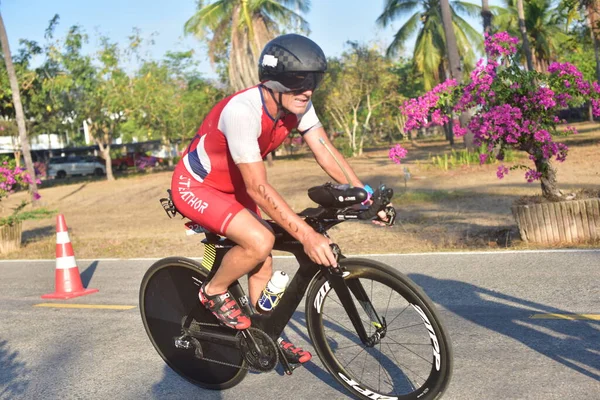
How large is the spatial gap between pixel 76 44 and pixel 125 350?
37.5 metres

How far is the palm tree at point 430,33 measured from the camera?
45406mm

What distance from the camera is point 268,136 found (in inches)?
153

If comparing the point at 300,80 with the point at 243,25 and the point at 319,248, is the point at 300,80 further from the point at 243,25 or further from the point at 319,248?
the point at 243,25

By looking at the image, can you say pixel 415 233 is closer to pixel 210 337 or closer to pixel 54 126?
pixel 210 337

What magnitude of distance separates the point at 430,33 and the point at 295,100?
44494mm

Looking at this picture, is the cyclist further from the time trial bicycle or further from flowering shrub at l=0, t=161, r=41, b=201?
flowering shrub at l=0, t=161, r=41, b=201

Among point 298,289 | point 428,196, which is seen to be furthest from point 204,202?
point 428,196

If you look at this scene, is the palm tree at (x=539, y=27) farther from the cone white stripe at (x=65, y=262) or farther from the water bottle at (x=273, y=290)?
the water bottle at (x=273, y=290)

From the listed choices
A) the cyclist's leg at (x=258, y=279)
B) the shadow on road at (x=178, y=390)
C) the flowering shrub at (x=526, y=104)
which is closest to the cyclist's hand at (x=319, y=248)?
the cyclist's leg at (x=258, y=279)

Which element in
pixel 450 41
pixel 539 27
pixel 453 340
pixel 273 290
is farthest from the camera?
pixel 539 27

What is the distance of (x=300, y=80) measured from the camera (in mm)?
3625

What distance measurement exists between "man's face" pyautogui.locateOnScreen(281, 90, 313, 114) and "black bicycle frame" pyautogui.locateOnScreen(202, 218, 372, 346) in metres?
0.60

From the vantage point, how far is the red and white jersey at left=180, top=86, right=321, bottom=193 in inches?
142

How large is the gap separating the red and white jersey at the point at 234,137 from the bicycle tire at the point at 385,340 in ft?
2.55
